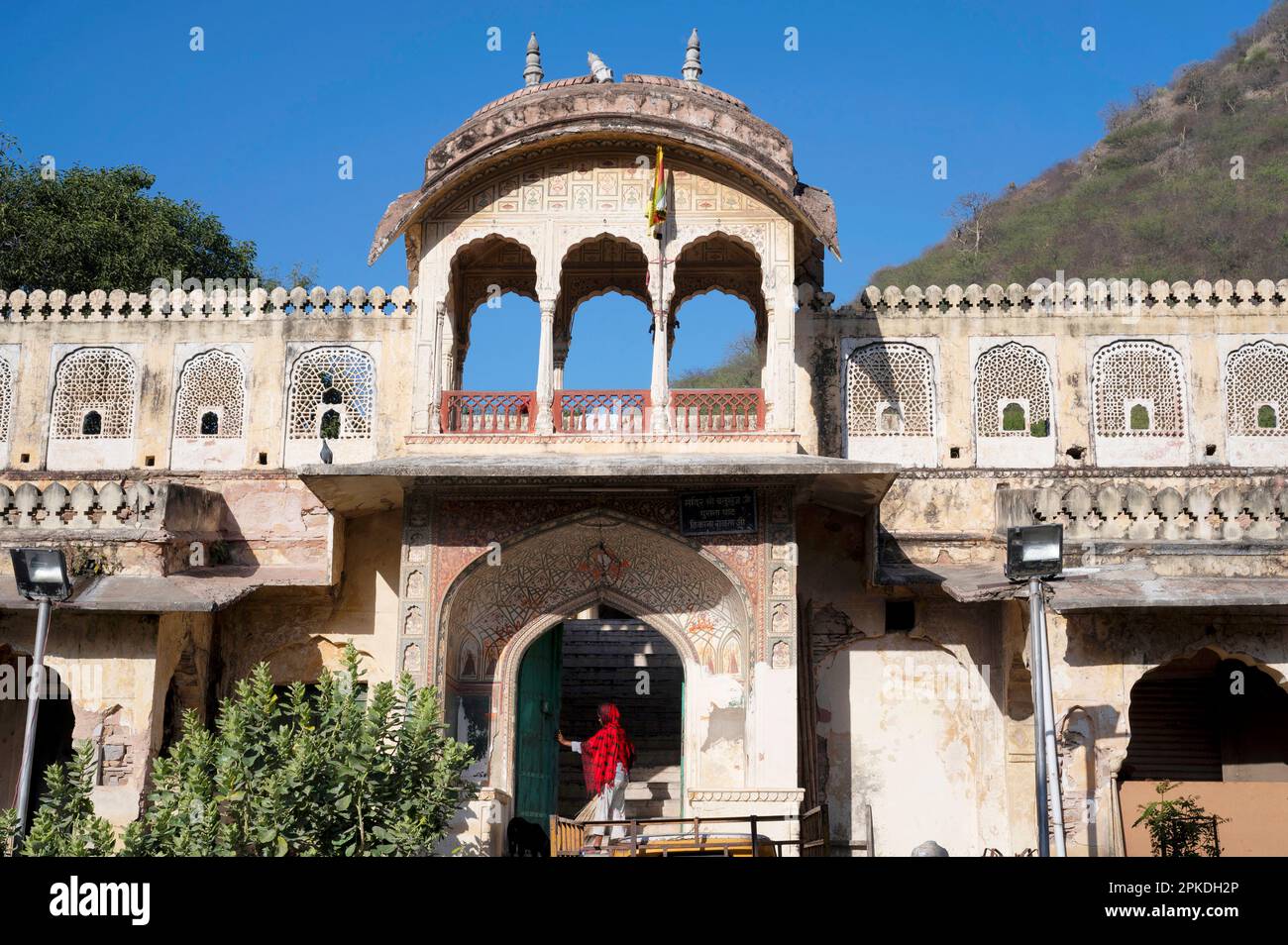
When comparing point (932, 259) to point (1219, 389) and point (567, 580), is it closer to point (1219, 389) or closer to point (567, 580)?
point (1219, 389)

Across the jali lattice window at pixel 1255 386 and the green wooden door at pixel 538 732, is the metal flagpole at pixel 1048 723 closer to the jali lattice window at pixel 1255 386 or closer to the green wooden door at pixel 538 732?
the green wooden door at pixel 538 732

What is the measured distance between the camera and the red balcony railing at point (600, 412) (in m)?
15.3

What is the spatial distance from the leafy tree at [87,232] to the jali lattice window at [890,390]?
1129 cm

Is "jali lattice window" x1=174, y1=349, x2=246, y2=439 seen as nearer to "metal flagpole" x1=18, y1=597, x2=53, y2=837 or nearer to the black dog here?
"metal flagpole" x1=18, y1=597, x2=53, y2=837

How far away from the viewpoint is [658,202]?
15.5 meters

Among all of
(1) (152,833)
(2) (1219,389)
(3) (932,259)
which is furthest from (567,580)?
(3) (932,259)

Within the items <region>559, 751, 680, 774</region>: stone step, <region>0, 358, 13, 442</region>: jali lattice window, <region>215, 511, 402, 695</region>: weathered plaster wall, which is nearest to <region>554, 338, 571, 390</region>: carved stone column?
<region>215, 511, 402, 695</region>: weathered plaster wall

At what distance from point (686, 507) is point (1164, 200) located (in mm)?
35555

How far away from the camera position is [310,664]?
1625 centimetres

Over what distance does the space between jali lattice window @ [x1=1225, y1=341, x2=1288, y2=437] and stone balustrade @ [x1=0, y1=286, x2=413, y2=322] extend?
31.0ft

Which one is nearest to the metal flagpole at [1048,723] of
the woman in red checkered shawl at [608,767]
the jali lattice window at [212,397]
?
the woman in red checkered shawl at [608,767]

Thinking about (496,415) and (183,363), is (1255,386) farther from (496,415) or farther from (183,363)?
(183,363)

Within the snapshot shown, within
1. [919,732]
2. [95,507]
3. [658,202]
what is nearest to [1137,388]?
[919,732]
